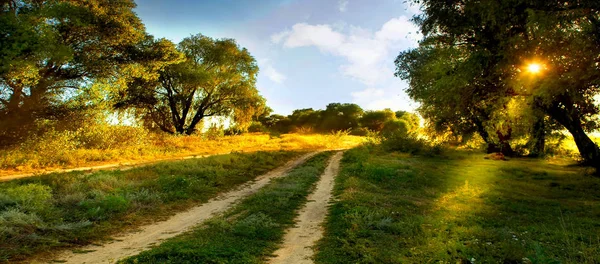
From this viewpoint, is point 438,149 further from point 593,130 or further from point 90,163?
point 90,163

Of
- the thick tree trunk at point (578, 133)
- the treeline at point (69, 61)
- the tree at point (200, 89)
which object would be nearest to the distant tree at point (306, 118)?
the tree at point (200, 89)

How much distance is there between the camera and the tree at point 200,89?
37.2 m

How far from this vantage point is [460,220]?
33.0ft

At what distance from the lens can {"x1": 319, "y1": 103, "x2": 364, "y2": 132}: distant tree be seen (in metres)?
86.2

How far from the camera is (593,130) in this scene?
2225 centimetres

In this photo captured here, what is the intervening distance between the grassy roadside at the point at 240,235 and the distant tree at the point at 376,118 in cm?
7044

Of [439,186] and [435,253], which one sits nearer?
[435,253]

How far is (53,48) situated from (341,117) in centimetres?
7302

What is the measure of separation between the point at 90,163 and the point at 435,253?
2063cm

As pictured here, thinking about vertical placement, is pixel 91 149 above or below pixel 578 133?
below

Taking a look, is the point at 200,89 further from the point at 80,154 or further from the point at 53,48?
the point at 53,48

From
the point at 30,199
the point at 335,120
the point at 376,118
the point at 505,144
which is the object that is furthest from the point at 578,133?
the point at 335,120

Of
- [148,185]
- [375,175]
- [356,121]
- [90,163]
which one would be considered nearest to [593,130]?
[375,175]

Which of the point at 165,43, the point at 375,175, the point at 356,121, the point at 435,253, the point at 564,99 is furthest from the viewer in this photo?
the point at 356,121
